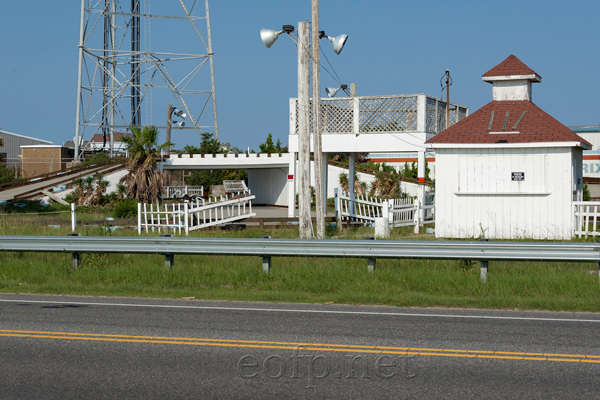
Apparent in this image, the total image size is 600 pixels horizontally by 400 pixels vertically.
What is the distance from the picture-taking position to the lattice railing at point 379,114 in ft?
82.2

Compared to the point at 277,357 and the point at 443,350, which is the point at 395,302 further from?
the point at 277,357

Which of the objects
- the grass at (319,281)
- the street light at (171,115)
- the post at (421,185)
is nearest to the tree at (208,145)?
the street light at (171,115)

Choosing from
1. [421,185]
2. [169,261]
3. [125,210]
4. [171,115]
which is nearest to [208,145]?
[171,115]

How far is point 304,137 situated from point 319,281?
7.93 m

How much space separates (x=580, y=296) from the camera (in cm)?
1138

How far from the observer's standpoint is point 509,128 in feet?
67.0

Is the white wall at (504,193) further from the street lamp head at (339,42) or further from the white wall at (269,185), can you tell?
the white wall at (269,185)

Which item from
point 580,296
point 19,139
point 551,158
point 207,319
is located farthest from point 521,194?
point 19,139

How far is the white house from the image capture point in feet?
63.9

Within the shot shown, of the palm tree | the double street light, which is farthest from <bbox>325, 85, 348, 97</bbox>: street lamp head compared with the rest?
the palm tree

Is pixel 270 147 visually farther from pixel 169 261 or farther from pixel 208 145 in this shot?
pixel 169 261

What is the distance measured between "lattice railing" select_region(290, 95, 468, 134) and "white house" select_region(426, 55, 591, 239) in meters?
3.91

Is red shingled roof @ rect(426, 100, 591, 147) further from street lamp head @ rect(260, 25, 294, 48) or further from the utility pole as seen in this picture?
street lamp head @ rect(260, 25, 294, 48)

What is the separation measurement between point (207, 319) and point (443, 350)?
351cm
